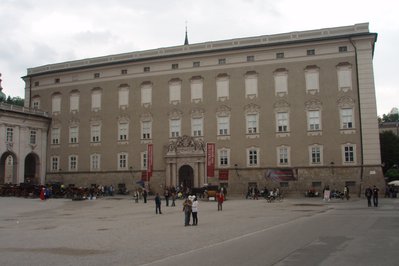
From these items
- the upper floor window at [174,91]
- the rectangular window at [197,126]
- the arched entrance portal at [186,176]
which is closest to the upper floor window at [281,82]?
the rectangular window at [197,126]

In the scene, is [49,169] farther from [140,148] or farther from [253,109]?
[253,109]

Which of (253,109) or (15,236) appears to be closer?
(15,236)

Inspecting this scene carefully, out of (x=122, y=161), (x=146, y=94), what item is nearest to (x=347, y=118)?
(x=146, y=94)

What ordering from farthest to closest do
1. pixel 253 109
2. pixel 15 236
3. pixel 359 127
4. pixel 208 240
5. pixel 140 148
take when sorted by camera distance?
1. pixel 140 148
2. pixel 253 109
3. pixel 359 127
4. pixel 15 236
5. pixel 208 240

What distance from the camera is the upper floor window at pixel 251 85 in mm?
53853

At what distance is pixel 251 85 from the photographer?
54062 mm

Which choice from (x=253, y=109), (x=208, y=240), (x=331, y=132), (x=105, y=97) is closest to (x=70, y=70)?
(x=105, y=97)

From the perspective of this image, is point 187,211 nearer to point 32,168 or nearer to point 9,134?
point 9,134

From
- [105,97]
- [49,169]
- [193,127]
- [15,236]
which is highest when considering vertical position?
[105,97]

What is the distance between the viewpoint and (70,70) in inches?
A: 2482

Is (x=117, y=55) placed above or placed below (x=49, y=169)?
above

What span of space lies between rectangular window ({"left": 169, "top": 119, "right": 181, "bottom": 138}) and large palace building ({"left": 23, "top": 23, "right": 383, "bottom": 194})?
5.2 inches

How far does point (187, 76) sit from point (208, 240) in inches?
1642

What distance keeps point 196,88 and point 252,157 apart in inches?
449
